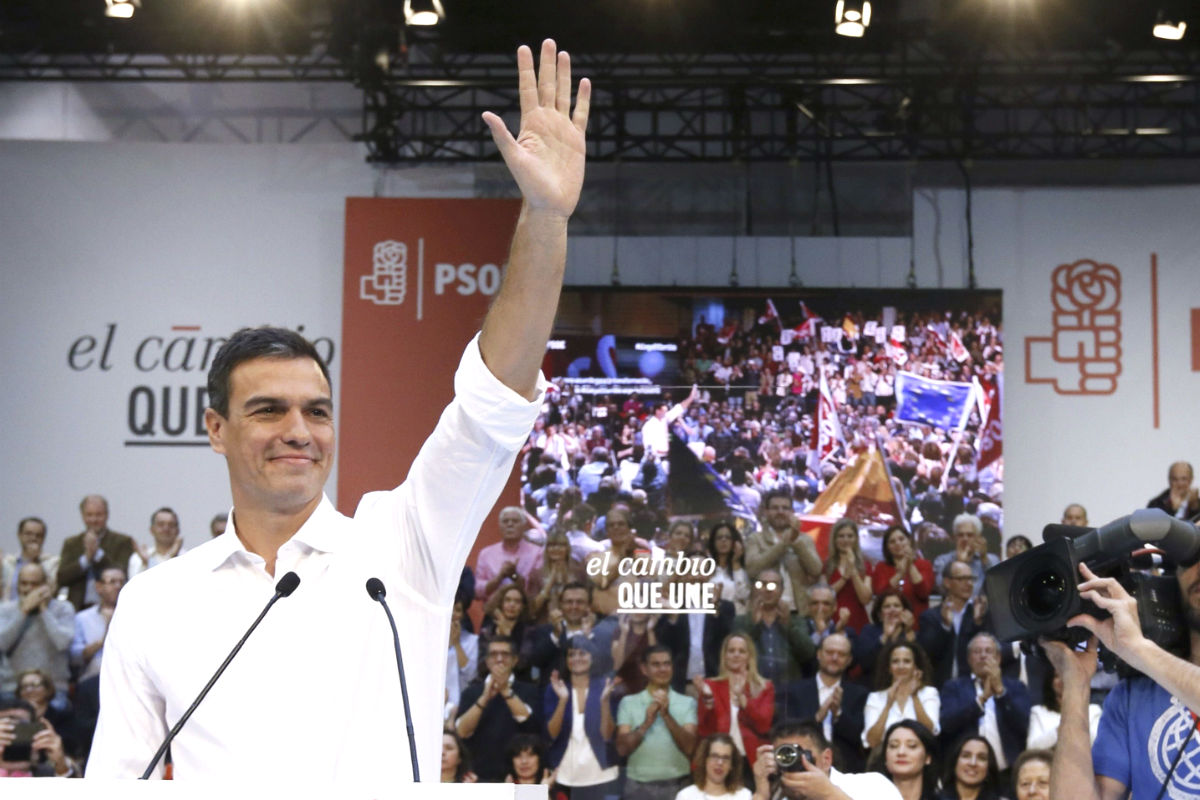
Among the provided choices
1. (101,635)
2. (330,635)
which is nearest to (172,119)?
(101,635)

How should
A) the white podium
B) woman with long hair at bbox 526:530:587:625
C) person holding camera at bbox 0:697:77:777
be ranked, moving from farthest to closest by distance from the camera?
woman with long hair at bbox 526:530:587:625, person holding camera at bbox 0:697:77:777, the white podium

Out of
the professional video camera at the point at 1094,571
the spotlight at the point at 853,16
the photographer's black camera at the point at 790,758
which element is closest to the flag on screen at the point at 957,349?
the spotlight at the point at 853,16

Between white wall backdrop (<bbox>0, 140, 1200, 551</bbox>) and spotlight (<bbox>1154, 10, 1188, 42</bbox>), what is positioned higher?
spotlight (<bbox>1154, 10, 1188, 42</bbox>)

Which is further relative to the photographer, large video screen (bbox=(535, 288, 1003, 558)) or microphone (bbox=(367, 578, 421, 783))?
large video screen (bbox=(535, 288, 1003, 558))

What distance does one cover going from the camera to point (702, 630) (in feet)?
23.2

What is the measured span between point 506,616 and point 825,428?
2554 millimetres

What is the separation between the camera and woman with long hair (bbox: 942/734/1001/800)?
19.4 ft

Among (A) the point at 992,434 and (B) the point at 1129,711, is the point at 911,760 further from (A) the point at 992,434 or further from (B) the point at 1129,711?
(A) the point at 992,434

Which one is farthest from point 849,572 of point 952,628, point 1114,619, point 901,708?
point 1114,619

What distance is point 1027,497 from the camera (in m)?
9.59

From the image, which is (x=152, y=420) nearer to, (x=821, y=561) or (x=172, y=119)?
(x=172, y=119)

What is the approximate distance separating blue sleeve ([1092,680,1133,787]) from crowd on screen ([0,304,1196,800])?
8.91ft

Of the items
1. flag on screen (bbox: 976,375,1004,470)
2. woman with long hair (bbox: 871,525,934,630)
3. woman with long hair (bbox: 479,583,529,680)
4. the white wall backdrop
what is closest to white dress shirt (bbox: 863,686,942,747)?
woman with long hair (bbox: 871,525,934,630)

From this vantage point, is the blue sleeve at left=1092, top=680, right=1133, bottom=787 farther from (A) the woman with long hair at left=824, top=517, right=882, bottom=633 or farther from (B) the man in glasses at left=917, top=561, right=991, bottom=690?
(A) the woman with long hair at left=824, top=517, right=882, bottom=633
